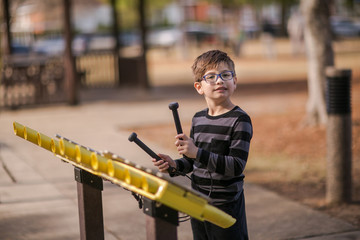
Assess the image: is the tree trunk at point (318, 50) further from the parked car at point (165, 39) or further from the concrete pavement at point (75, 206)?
the parked car at point (165, 39)

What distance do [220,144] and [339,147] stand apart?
8.08 ft

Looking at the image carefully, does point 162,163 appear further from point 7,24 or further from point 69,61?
point 7,24

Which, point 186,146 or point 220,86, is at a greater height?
point 220,86

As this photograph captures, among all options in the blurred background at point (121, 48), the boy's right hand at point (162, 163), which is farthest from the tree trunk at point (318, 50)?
the boy's right hand at point (162, 163)

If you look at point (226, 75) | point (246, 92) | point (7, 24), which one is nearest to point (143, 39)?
point (246, 92)

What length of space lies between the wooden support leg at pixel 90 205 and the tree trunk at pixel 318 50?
605 centimetres

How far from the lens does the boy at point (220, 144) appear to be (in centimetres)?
302

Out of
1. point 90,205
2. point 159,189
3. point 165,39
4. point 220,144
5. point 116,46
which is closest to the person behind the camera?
point 159,189

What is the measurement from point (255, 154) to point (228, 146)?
4630mm

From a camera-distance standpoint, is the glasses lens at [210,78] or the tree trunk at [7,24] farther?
the tree trunk at [7,24]

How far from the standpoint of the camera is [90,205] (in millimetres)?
3270

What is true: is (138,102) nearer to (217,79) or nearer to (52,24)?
(217,79)

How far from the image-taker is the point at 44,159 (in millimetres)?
7449

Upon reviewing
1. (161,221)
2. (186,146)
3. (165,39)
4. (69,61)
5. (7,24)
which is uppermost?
(7,24)
